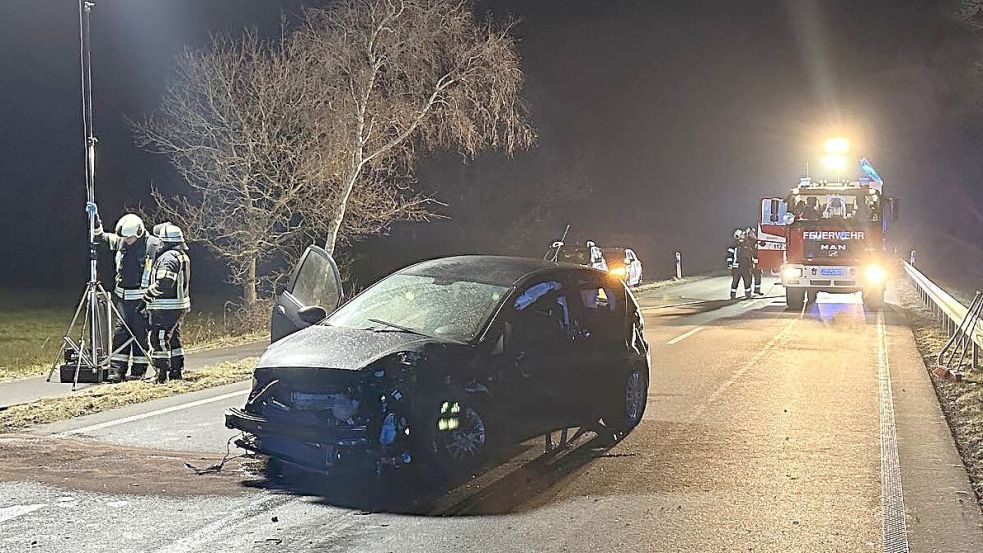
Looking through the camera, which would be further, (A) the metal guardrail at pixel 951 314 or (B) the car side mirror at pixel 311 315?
(A) the metal guardrail at pixel 951 314

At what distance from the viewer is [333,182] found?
2095 centimetres

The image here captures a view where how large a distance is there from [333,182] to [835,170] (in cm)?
1410

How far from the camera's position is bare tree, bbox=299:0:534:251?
1966 centimetres

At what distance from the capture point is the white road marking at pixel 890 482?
5953 mm

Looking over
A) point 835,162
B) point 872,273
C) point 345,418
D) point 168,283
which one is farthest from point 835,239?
point 345,418

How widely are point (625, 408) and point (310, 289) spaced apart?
10.8ft

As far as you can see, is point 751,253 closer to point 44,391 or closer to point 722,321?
point 722,321

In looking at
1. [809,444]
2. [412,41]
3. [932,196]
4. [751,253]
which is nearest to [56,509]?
[809,444]

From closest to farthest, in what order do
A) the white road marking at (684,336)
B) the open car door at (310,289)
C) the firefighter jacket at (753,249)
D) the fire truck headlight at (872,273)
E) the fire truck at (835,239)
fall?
the open car door at (310,289) → the white road marking at (684,336) → the fire truck headlight at (872,273) → the fire truck at (835,239) → the firefighter jacket at (753,249)

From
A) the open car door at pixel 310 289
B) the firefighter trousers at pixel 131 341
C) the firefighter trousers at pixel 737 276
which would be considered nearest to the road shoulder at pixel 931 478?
the open car door at pixel 310 289

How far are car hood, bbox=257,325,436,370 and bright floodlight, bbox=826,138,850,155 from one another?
77.2ft

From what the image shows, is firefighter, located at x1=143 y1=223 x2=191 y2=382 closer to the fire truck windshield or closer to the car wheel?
the car wheel

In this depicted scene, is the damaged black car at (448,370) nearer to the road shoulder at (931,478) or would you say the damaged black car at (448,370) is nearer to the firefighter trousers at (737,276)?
the road shoulder at (931,478)

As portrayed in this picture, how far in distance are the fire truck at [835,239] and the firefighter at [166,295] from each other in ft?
52.6
